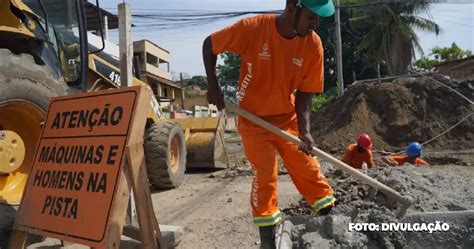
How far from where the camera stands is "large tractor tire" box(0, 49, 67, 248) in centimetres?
400

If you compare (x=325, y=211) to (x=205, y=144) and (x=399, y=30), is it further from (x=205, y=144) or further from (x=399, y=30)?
(x=399, y=30)

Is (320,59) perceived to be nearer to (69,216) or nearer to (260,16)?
(260,16)

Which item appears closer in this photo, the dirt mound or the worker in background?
the worker in background

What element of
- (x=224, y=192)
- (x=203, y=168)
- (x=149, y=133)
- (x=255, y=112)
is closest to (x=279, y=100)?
(x=255, y=112)

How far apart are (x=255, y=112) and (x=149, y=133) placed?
4302mm

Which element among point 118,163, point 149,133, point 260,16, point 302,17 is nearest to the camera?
point 118,163

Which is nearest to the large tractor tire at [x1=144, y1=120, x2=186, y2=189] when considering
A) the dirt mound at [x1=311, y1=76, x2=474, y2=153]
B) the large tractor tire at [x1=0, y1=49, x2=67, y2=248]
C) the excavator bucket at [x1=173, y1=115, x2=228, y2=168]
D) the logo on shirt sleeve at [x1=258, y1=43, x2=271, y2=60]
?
the excavator bucket at [x1=173, y1=115, x2=228, y2=168]

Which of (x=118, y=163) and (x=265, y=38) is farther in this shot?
(x=265, y=38)

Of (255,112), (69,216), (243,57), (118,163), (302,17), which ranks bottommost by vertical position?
(69,216)

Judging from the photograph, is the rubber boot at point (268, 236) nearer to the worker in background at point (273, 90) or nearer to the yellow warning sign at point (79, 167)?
the worker in background at point (273, 90)

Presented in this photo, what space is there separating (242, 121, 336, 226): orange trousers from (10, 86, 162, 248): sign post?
774mm

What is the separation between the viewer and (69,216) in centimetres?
308

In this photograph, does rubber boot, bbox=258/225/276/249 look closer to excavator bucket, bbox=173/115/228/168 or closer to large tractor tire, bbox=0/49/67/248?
large tractor tire, bbox=0/49/67/248

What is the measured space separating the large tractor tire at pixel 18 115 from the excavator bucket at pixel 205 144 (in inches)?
219
